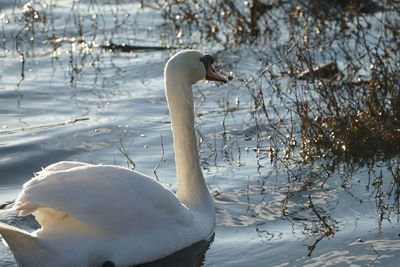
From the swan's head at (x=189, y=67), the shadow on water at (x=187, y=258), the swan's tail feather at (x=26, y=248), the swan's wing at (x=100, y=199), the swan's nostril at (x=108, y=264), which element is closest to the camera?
the swan's tail feather at (x=26, y=248)

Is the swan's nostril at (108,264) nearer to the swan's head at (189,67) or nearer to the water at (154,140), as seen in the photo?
the water at (154,140)

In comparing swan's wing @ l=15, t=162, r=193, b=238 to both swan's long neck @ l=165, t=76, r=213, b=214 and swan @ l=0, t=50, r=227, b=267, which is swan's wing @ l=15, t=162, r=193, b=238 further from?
swan's long neck @ l=165, t=76, r=213, b=214

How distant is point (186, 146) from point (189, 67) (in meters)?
0.61

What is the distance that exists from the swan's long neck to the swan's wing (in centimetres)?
59

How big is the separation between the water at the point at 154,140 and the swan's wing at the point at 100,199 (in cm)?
42

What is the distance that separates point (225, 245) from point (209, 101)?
15.4 feet

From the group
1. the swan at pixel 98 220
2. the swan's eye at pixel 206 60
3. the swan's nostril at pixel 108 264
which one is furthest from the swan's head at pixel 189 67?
the swan's nostril at pixel 108 264

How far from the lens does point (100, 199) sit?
21.2ft

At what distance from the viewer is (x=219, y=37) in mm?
15211

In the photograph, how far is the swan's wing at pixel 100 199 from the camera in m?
6.25

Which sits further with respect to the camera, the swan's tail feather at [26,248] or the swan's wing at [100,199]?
the swan's wing at [100,199]

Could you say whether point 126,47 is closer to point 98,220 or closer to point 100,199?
point 100,199

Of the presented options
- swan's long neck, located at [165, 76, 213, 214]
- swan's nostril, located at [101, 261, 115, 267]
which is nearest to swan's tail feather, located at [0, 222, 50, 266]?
swan's nostril, located at [101, 261, 115, 267]

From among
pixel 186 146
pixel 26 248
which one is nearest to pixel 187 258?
pixel 186 146
